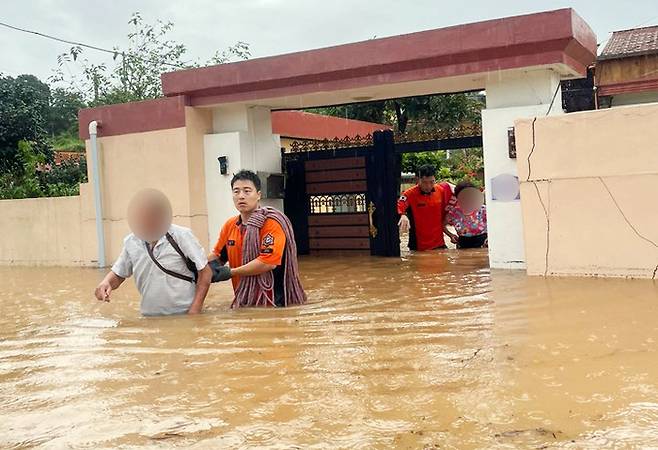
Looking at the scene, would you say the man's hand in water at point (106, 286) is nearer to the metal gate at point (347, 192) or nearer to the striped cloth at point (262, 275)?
the striped cloth at point (262, 275)

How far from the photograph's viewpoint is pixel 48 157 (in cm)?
1800

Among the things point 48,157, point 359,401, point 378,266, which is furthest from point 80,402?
point 48,157

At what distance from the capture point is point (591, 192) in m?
7.24

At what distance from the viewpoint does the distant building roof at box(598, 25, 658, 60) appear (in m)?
13.8

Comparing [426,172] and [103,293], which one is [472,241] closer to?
[426,172]

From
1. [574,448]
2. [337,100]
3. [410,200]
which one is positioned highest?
[337,100]

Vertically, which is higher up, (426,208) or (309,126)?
(309,126)

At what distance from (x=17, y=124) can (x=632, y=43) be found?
1450 cm

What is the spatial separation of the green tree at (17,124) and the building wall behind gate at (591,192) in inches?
516

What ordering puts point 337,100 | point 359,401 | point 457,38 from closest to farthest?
1. point 359,401
2. point 457,38
3. point 337,100

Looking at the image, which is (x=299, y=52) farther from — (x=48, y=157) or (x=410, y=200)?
(x=48, y=157)

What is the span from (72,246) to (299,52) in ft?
17.9

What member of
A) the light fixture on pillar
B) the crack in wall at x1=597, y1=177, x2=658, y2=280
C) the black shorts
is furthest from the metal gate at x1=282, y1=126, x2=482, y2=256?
the crack in wall at x1=597, y1=177, x2=658, y2=280

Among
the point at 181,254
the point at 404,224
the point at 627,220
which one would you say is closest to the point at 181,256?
the point at 181,254
